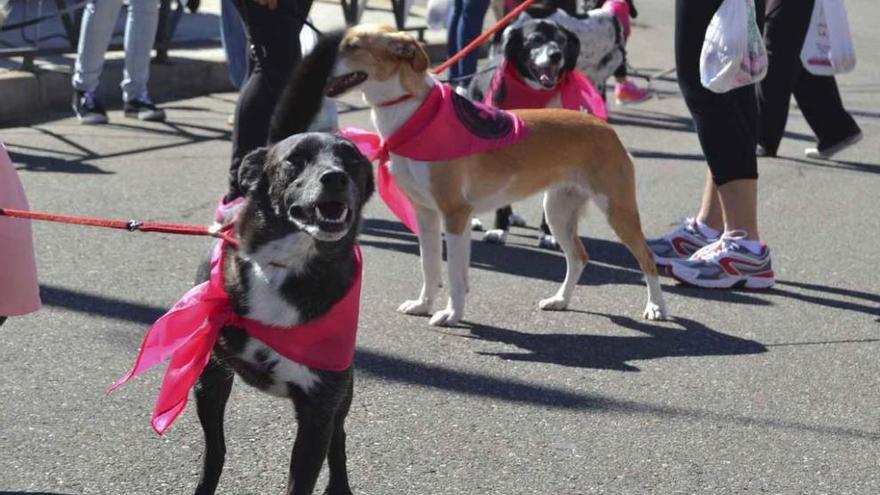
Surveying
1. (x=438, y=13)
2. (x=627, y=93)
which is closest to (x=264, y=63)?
(x=438, y=13)

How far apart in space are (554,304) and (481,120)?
0.88 m

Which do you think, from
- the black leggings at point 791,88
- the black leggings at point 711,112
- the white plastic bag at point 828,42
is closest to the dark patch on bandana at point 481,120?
the black leggings at point 711,112

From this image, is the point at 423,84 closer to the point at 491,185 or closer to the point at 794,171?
the point at 491,185

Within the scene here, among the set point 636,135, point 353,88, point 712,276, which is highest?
point 353,88

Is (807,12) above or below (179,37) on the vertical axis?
above

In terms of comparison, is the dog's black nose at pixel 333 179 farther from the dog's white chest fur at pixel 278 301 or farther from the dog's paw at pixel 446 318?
the dog's paw at pixel 446 318

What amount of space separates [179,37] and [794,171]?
5966mm

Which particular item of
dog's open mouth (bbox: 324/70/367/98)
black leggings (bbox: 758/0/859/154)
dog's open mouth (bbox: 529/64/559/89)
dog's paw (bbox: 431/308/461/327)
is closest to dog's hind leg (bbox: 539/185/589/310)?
dog's paw (bbox: 431/308/461/327)

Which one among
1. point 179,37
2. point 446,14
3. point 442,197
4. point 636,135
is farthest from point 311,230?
point 179,37

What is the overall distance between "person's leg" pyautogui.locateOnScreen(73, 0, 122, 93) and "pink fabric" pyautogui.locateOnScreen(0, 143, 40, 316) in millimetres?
5738

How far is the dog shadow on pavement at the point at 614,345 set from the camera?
5.21m

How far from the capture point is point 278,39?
6035 mm

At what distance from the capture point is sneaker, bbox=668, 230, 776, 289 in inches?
247

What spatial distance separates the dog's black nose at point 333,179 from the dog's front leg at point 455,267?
2.26 meters
